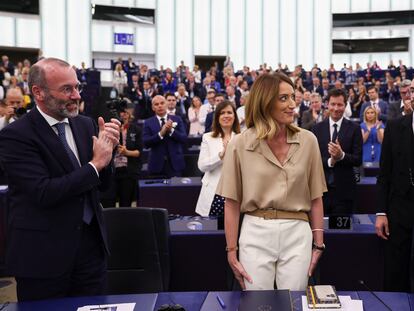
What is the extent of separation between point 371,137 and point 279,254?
4.62 m

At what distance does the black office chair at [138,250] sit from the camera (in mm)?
3055

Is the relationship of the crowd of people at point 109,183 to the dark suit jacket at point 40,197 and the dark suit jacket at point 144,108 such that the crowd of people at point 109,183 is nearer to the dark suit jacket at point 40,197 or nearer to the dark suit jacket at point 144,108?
the dark suit jacket at point 40,197

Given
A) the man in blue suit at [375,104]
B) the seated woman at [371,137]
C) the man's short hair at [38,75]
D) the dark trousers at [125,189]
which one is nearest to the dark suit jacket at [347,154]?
the seated woman at [371,137]

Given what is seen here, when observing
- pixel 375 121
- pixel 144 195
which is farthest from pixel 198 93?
pixel 144 195

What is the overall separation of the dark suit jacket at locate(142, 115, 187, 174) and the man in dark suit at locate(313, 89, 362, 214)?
2.27 metres

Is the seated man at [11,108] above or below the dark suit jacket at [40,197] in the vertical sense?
above

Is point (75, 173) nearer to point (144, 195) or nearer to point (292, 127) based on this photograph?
point (292, 127)

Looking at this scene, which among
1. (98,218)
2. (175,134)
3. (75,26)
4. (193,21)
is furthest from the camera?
(193,21)

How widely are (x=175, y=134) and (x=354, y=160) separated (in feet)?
8.20

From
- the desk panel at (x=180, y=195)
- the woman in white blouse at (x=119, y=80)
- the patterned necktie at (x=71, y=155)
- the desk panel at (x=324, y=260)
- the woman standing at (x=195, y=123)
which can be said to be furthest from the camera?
the woman in white blouse at (x=119, y=80)

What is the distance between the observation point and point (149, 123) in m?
6.43

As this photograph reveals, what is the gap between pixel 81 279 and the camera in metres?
2.36

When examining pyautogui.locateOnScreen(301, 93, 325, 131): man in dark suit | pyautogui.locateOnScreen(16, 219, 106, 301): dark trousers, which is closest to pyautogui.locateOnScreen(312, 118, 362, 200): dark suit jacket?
pyautogui.locateOnScreen(16, 219, 106, 301): dark trousers

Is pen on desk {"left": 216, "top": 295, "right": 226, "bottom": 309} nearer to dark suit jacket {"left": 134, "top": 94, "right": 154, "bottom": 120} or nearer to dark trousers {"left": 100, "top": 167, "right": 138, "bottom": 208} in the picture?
dark trousers {"left": 100, "top": 167, "right": 138, "bottom": 208}
